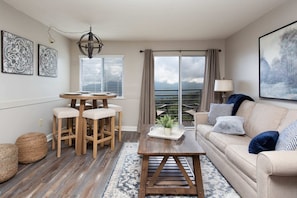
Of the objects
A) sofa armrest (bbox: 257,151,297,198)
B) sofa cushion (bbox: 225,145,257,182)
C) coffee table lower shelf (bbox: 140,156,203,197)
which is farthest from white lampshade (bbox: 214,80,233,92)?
sofa armrest (bbox: 257,151,297,198)

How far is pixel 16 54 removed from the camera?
3066 millimetres

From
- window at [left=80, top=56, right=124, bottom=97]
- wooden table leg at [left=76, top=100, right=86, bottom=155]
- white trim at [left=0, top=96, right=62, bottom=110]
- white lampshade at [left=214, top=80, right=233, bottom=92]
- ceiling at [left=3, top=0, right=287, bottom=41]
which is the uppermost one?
ceiling at [left=3, top=0, right=287, bottom=41]

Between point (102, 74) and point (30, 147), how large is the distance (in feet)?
8.98

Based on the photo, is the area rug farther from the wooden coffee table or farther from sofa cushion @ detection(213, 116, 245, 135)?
sofa cushion @ detection(213, 116, 245, 135)

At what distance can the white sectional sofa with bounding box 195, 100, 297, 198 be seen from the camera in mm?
1497

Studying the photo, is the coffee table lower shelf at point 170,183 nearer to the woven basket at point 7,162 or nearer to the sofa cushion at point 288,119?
the sofa cushion at point 288,119

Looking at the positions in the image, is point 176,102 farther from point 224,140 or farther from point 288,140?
point 288,140

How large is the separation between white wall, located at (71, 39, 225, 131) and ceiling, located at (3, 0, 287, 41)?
1.73 feet

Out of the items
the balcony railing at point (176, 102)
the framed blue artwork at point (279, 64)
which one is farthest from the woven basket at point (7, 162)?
the framed blue artwork at point (279, 64)

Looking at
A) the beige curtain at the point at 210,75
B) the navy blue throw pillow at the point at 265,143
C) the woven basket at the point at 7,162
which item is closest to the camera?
the navy blue throw pillow at the point at 265,143

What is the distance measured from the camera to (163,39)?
489cm

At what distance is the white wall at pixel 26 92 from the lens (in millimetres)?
2883

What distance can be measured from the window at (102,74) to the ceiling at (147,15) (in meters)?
0.86

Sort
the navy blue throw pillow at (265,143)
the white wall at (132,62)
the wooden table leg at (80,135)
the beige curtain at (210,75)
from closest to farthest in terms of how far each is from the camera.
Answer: the navy blue throw pillow at (265,143) < the wooden table leg at (80,135) < the beige curtain at (210,75) < the white wall at (132,62)
